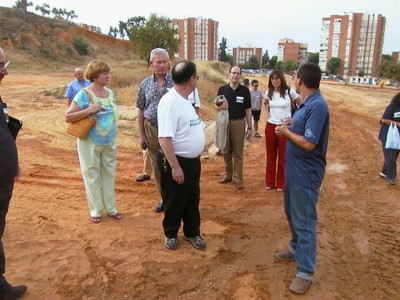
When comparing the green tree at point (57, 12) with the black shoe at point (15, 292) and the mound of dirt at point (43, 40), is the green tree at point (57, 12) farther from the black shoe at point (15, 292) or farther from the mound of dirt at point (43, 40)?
the black shoe at point (15, 292)

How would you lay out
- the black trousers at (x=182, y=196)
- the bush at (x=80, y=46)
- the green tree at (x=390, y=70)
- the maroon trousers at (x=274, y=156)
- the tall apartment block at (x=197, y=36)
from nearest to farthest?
the black trousers at (x=182, y=196), the maroon trousers at (x=274, y=156), the bush at (x=80, y=46), the green tree at (x=390, y=70), the tall apartment block at (x=197, y=36)

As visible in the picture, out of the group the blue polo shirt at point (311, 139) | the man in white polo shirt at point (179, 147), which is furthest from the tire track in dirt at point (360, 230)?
the man in white polo shirt at point (179, 147)

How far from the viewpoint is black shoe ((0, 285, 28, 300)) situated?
2.76 metres

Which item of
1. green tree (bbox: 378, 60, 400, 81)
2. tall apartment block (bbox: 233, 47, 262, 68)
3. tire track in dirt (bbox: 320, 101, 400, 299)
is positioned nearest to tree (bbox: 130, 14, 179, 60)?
green tree (bbox: 378, 60, 400, 81)

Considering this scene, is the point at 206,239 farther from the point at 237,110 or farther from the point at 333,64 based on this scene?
the point at 333,64

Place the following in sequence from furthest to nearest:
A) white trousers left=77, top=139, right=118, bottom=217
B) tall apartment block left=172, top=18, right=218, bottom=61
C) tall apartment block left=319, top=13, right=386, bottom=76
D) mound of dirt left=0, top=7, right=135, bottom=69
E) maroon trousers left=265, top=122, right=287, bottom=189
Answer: tall apartment block left=172, top=18, right=218, bottom=61
tall apartment block left=319, top=13, right=386, bottom=76
mound of dirt left=0, top=7, right=135, bottom=69
maroon trousers left=265, top=122, right=287, bottom=189
white trousers left=77, top=139, right=118, bottom=217

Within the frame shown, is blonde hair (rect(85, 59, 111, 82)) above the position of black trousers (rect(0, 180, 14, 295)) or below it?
above

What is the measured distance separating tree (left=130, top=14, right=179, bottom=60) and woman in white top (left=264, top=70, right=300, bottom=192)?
32.4 meters

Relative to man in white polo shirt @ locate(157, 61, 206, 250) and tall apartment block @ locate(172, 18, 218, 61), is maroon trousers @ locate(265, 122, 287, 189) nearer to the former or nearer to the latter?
man in white polo shirt @ locate(157, 61, 206, 250)

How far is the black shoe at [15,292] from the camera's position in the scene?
276 centimetres

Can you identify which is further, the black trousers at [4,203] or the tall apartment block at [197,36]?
the tall apartment block at [197,36]

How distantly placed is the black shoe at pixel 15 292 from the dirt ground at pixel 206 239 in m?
0.07

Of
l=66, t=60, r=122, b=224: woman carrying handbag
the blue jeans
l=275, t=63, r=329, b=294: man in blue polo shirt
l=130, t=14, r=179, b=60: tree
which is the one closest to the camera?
l=275, t=63, r=329, b=294: man in blue polo shirt

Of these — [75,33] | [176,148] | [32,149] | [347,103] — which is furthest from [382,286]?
[75,33]
